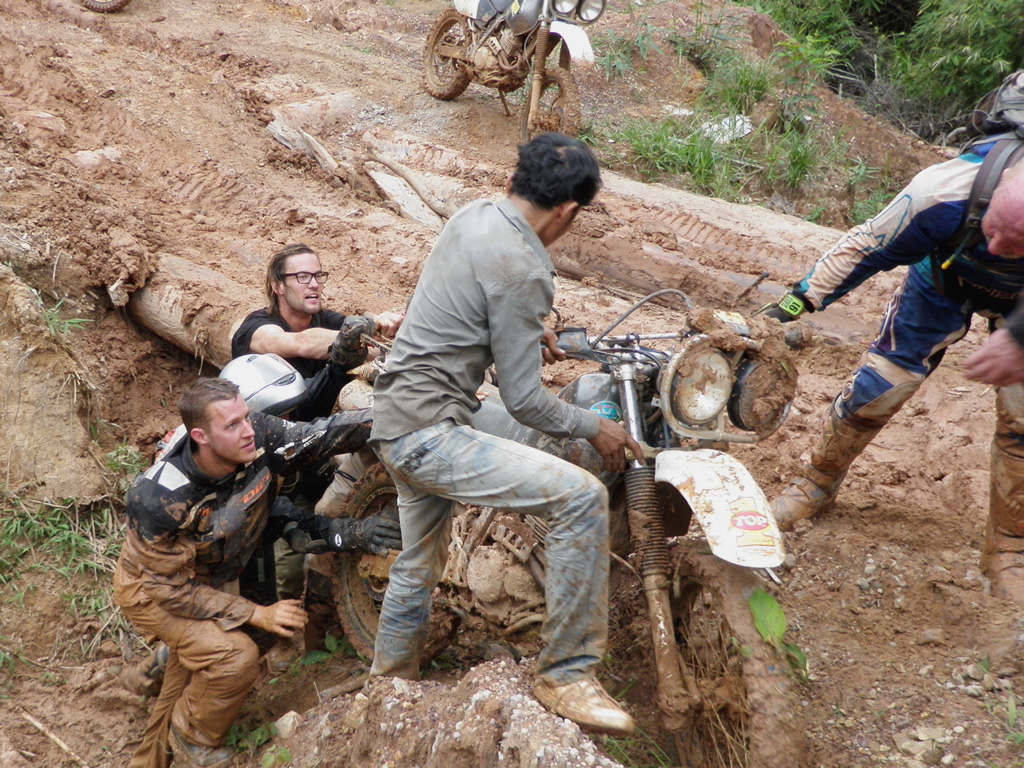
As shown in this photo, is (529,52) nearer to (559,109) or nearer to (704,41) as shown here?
(559,109)

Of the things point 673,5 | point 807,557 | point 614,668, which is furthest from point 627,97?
point 614,668

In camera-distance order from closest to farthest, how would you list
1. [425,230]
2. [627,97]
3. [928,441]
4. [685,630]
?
[685,630] → [928,441] → [425,230] → [627,97]

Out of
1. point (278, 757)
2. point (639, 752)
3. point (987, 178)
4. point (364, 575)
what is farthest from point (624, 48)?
point (278, 757)

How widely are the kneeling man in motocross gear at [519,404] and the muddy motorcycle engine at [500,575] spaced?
64cm

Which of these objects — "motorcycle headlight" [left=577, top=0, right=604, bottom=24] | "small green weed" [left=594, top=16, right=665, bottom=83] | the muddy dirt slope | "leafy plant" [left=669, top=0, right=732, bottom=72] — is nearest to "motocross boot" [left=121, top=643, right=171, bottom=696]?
the muddy dirt slope

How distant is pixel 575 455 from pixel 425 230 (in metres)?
4.18

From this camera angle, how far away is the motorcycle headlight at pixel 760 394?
3.01 metres

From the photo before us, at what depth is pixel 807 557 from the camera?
14.0ft

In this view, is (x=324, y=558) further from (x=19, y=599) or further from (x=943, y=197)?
(x=943, y=197)

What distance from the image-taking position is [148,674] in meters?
4.05

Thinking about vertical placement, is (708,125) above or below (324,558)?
above

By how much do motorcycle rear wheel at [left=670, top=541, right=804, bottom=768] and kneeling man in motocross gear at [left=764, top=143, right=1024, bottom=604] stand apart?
4.21ft

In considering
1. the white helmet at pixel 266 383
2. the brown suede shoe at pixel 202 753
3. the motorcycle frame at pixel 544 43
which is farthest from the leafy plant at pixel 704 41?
the brown suede shoe at pixel 202 753

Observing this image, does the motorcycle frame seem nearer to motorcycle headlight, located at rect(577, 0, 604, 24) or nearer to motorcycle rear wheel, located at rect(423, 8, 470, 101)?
motorcycle headlight, located at rect(577, 0, 604, 24)
